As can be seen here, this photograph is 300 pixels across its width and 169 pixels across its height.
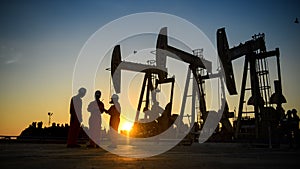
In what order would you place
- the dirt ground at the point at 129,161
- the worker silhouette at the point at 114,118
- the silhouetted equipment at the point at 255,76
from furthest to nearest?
1. the silhouetted equipment at the point at 255,76
2. the worker silhouette at the point at 114,118
3. the dirt ground at the point at 129,161

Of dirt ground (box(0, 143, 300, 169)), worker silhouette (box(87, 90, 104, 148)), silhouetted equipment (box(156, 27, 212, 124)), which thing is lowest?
dirt ground (box(0, 143, 300, 169))

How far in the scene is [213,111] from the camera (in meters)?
32.8

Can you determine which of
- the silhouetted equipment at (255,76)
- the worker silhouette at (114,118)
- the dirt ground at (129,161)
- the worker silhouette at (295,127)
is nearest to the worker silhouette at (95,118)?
the worker silhouette at (114,118)

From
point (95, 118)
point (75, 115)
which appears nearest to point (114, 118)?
point (95, 118)

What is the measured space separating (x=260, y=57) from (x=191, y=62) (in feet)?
27.6

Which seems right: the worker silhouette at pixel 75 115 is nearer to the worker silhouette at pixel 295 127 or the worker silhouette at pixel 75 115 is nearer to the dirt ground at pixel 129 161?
the dirt ground at pixel 129 161

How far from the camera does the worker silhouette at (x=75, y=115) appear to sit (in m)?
8.66

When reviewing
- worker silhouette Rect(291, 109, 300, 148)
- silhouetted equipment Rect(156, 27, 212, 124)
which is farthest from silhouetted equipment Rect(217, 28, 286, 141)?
worker silhouette Rect(291, 109, 300, 148)

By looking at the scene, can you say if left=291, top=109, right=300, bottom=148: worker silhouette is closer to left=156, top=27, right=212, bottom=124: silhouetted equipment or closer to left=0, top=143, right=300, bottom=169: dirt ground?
left=0, top=143, right=300, bottom=169: dirt ground

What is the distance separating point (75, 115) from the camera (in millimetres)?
8867

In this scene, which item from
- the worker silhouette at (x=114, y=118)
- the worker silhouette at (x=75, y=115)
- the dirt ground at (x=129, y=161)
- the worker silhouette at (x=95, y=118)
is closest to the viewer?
the dirt ground at (x=129, y=161)

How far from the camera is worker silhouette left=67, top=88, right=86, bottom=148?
28.4 ft

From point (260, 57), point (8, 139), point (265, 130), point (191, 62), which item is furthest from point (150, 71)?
point (8, 139)

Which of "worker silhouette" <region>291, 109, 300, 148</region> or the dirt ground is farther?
"worker silhouette" <region>291, 109, 300, 148</region>
